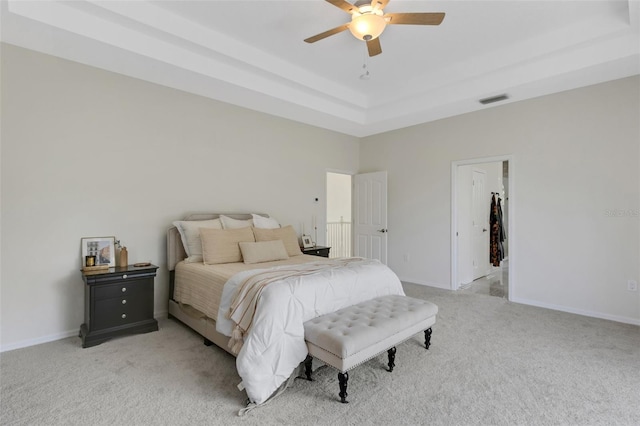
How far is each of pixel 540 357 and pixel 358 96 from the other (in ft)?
13.5

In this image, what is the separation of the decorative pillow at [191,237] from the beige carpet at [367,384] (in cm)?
82

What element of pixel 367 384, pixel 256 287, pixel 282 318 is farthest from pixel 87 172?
pixel 367 384

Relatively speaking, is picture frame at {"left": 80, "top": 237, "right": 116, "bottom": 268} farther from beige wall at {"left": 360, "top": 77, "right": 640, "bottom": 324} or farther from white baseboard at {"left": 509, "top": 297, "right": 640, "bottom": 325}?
white baseboard at {"left": 509, "top": 297, "right": 640, "bottom": 325}

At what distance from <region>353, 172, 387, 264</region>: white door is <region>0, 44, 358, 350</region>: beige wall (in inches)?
90.3

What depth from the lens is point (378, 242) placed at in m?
5.80

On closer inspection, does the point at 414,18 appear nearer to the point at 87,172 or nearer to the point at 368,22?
the point at 368,22

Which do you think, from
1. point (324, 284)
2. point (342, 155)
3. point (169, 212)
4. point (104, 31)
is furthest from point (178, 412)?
point (342, 155)

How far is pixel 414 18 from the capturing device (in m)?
2.53

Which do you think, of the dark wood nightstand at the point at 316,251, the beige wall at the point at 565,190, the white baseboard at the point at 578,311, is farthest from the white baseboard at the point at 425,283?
the dark wood nightstand at the point at 316,251

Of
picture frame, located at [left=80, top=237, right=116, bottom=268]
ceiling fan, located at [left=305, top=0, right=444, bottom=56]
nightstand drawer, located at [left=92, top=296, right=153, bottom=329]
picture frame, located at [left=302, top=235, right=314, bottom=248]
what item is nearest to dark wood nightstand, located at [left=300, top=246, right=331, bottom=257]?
picture frame, located at [left=302, top=235, right=314, bottom=248]

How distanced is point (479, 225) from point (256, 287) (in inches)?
192

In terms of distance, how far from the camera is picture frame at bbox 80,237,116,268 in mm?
3246

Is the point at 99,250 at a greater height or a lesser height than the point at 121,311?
greater

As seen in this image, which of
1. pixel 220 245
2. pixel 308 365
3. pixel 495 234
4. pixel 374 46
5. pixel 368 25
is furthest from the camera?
pixel 495 234
